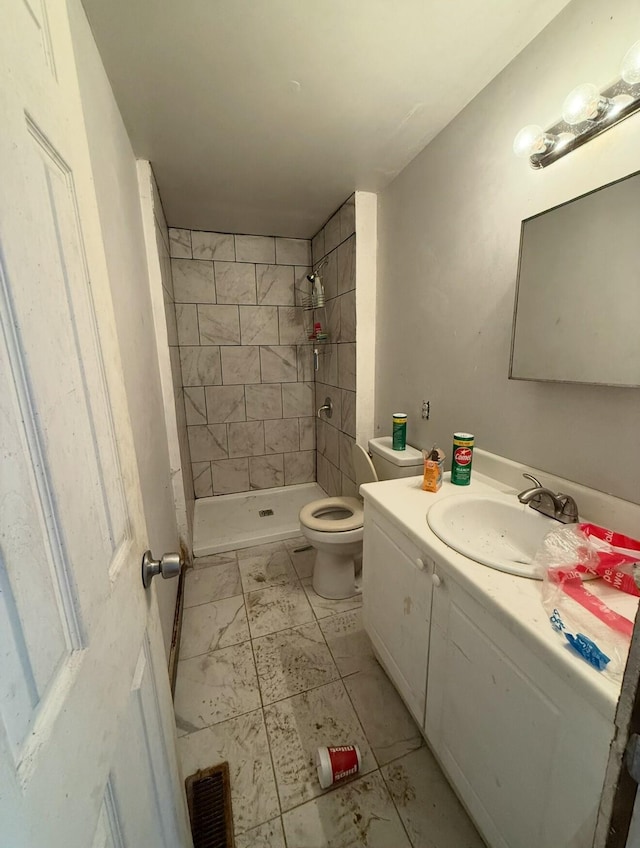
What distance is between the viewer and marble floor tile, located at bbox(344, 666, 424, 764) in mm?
1137

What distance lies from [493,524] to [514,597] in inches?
16.1

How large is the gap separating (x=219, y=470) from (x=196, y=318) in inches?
48.5

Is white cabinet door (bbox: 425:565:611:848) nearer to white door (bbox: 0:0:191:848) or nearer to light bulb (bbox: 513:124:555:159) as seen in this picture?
white door (bbox: 0:0:191:848)

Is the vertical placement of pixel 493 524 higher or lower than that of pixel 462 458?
lower

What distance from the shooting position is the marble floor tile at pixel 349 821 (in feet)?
3.02

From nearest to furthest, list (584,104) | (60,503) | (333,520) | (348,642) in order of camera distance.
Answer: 1. (60,503)
2. (584,104)
3. (348,642)
4. (333,520)

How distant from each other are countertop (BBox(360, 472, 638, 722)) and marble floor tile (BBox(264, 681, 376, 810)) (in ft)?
2.48

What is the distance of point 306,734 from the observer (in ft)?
3.85

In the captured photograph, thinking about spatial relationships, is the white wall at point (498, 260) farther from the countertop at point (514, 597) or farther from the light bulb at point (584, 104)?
the countertop at point (514, 597)

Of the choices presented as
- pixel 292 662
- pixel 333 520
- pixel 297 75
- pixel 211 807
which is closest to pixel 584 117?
pixel 297 75

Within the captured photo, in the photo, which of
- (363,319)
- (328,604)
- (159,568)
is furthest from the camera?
(363,319)

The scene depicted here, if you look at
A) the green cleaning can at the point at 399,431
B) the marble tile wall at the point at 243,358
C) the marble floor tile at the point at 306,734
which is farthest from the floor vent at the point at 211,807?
the marble tile wall at the point at 243,358

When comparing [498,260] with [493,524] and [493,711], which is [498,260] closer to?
[493,524]

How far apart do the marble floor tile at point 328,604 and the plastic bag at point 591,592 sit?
1.16 metres
